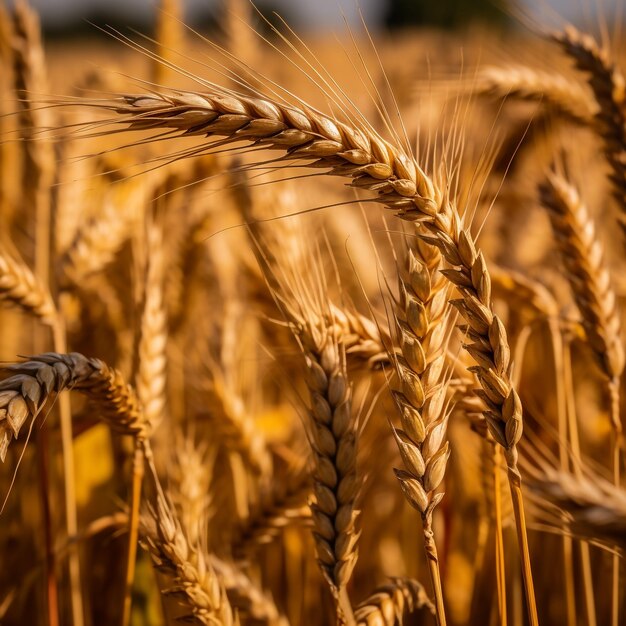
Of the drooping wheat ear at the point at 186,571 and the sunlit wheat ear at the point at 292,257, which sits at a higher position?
the sunlit wheat ear at the point at 292,257

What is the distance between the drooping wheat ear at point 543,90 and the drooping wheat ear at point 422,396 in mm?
1047

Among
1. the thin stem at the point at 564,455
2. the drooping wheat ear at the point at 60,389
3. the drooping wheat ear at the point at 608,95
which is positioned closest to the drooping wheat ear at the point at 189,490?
the drooping wheat ear at the point at 60,389

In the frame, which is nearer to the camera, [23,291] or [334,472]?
[334,472]

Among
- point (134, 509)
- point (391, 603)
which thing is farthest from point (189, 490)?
point (391, 603)

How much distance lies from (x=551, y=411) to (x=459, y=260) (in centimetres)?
120

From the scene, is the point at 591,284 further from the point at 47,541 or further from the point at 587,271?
the point at 47,541

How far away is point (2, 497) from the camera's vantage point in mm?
1417

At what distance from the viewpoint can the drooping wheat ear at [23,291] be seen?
3.14ft

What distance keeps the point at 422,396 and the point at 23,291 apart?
667 millimetres

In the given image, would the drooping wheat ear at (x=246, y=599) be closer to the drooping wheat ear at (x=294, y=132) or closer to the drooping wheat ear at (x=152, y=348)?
the drooping wheat ear at (x=152, y=348)

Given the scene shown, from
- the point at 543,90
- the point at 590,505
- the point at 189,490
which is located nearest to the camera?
the point at 590,505

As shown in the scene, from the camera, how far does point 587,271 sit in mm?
1009

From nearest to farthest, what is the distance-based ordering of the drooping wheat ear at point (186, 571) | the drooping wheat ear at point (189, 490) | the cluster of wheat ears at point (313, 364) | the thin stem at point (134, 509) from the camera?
the cluster of wheat ears at point (313, 364) < the drooping wheat ear at point (186, 571) < the thin stem at point (134, 509) < the drooping wheat ear at point (189, 490)

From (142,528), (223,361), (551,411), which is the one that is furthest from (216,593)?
(551,411)
